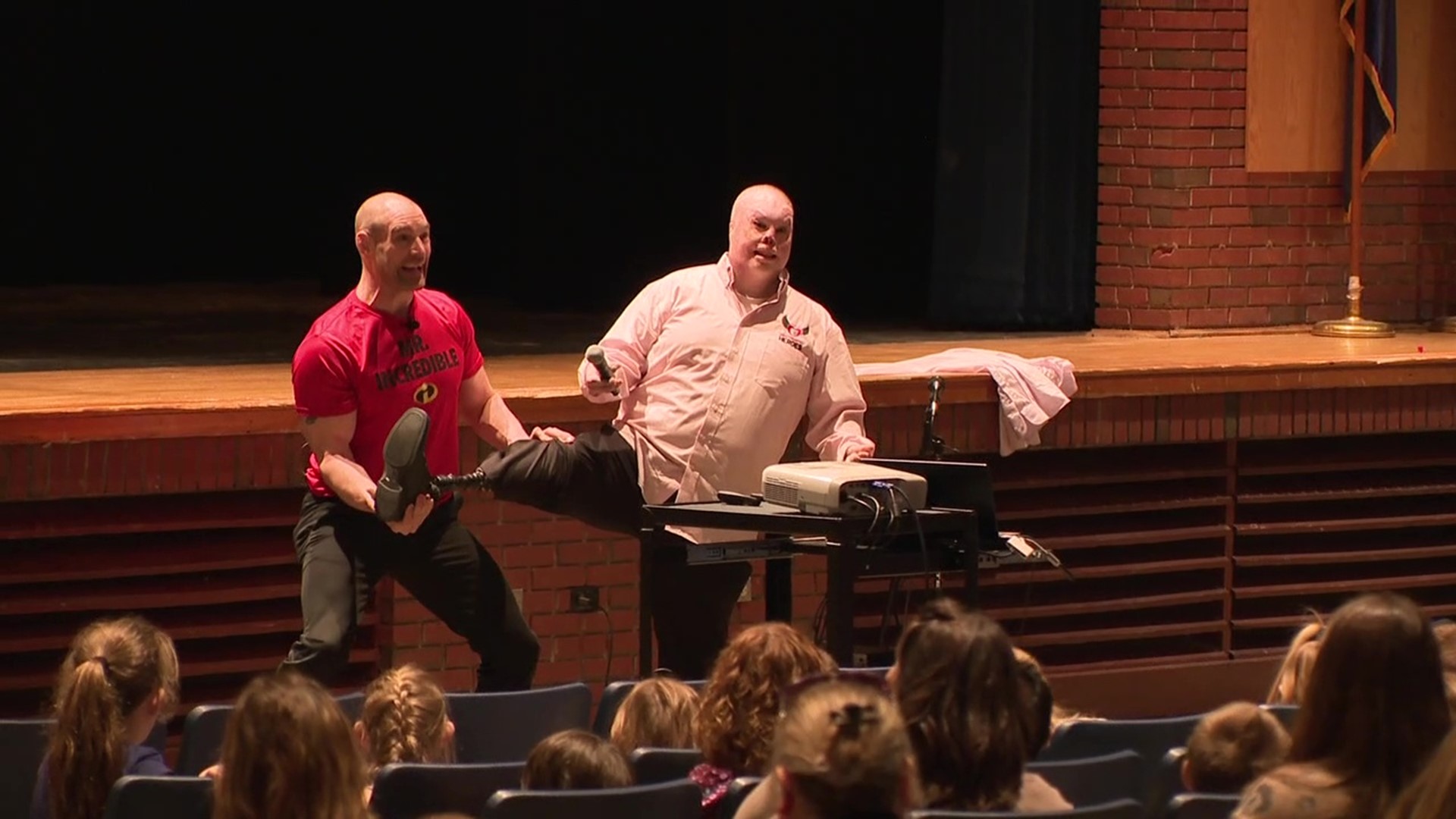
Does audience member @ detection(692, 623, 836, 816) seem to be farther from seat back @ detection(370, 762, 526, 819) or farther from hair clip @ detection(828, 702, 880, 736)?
hair clip @ detection(828, 702, 880, 736)

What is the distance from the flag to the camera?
8172 millimetres

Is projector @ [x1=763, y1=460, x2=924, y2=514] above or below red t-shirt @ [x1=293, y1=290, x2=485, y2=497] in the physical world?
below

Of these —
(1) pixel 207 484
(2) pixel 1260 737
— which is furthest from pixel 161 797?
(1) pixel 207 484

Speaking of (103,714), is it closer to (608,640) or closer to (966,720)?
(966,720)

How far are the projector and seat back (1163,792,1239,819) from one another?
1.67 meters

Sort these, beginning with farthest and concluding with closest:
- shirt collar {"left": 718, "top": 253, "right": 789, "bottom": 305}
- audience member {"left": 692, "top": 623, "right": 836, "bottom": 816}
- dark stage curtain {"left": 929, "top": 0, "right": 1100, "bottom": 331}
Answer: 1. dark stage curtain {"left": 929, "top": 0, "right": 1100, "bottom": 331}
2. shirt collar {"left": 718, "top": 253, "right": 789, "bottom": 305}
3. audience member {"left": 692, "top": 623, "right": 836, "bottom": 816}

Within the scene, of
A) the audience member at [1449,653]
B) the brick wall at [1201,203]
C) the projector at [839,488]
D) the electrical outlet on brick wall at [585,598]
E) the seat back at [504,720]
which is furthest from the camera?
the brick wall at [1201,203]

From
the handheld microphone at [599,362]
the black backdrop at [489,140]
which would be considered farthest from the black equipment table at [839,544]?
the black backdrop at [489,140]

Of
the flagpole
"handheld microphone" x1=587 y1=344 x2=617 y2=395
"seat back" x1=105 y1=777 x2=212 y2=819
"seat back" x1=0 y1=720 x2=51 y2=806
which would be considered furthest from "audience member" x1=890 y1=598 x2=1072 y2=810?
the flagpole

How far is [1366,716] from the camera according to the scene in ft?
10.1

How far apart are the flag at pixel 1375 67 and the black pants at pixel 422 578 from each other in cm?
432

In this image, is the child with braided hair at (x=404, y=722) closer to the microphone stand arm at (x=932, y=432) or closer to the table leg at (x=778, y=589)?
the table leg at (x=778, y=589)

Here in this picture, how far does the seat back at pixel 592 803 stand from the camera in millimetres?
3271

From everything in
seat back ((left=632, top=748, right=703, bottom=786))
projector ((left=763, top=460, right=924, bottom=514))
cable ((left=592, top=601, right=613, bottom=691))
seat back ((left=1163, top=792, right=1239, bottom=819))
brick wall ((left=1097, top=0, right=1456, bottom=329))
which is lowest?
cable ((left=592, top=601, right=613, bottom=691))
